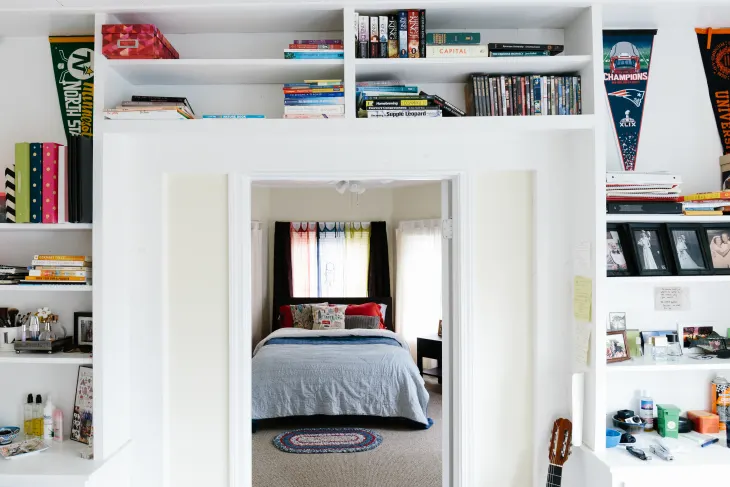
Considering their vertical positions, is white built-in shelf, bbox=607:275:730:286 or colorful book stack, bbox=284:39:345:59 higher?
colorful book stack, bbox=284:39:345:59

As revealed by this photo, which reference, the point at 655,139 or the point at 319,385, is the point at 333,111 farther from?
the point at 319,385

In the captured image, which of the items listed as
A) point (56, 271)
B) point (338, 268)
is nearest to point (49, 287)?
point (56, 271)

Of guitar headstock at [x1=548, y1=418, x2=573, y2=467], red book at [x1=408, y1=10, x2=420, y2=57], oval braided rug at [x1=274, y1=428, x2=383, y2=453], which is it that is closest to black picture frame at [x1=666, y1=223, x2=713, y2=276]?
guitar headstock at [x1=548, y1=418, x2=573, y2=467]

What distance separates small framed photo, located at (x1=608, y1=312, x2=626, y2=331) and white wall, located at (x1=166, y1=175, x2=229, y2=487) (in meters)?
1.62

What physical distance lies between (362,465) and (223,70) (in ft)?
10.1

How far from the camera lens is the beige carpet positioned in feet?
13.1

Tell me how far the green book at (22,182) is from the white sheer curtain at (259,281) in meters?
4.61

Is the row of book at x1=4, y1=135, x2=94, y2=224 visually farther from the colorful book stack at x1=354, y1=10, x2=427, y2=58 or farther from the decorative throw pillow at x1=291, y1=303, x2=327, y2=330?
the decorative throw pillow at x1=291, y1=303, x2=327, y2=330

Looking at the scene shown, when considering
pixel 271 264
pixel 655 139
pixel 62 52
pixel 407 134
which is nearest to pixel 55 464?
pixel 62 52

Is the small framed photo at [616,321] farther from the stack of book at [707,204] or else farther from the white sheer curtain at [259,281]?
the white sheer curtain at [259,281]

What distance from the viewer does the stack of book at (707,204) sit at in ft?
7.66

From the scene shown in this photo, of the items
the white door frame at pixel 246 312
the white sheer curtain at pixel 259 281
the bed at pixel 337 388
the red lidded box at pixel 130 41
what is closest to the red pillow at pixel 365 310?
the white sheer curtain at pixel 259 281

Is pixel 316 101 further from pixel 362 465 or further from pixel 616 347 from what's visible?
pixel 362 465

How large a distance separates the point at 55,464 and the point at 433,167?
183 centimetres
